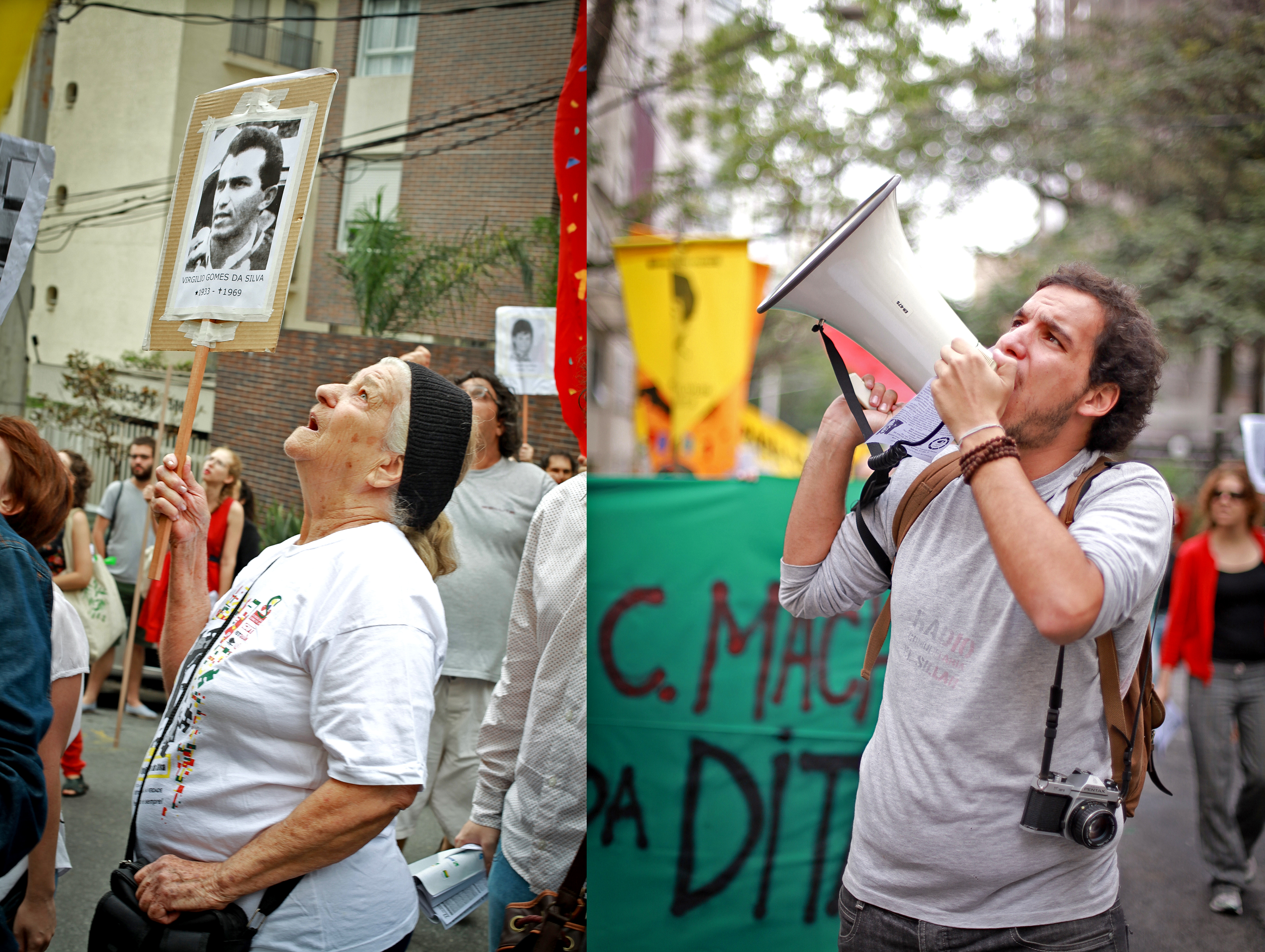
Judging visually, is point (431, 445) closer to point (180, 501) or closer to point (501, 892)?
point (180, 501)

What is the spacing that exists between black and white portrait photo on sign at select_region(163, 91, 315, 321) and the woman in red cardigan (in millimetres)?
4533

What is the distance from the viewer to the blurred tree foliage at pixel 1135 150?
11.2 m

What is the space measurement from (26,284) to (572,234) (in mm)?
997

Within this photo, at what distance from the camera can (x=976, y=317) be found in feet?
45.1

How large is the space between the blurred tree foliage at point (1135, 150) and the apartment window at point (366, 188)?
10854 millimetres

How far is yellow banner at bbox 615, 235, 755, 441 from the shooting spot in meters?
7.38

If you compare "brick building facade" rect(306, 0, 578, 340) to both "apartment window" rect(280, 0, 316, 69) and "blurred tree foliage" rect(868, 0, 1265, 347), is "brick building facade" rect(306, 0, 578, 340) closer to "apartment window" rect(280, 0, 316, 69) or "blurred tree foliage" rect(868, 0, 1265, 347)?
"apartment window" rect(280, 0, 316, 69)

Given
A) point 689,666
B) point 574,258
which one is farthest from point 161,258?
A: point 689,666

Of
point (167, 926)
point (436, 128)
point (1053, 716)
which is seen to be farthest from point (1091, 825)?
point (436, 128)

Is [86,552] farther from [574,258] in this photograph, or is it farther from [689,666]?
[689,666]

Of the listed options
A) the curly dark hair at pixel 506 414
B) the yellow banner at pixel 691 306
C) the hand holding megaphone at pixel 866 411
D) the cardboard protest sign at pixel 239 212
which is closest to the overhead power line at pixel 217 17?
the cardboard protest sign at pixel 239 212

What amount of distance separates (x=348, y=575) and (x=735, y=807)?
2.17 metres

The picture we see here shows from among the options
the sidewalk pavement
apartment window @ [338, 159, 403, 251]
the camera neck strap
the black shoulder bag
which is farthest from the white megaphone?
the sidewalk pavement

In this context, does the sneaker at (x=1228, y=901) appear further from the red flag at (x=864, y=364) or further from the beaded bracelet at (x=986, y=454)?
the beaded bracelet at (x=986, y=454)
